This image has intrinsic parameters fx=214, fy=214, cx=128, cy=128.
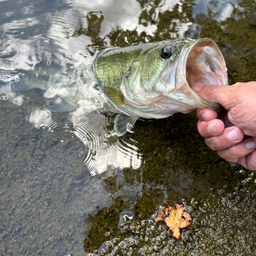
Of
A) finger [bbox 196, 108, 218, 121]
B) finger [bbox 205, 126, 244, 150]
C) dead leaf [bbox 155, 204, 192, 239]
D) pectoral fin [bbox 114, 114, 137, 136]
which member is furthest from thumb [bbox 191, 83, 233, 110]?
dead leaf [bbox 155, 204, 192, 239]

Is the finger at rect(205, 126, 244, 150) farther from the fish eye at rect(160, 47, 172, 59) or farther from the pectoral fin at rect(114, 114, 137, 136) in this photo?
the pectoral fin at rect(114, 114, 137, 136)

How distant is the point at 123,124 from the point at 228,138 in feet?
4.46

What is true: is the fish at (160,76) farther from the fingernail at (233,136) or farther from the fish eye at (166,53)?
the fingernail at (233,136)

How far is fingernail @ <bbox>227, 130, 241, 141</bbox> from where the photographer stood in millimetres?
1950

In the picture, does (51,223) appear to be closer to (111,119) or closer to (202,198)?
(111,119)

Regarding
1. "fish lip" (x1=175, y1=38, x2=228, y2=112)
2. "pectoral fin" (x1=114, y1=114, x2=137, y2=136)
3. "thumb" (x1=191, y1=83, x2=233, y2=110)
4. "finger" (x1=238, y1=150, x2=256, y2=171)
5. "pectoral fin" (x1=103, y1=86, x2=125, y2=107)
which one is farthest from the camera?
"pectoral fin" (x1=114, y1=114, x2=137, y2=136)

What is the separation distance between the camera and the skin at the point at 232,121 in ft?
5.97

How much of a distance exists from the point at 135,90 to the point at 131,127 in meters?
0.72

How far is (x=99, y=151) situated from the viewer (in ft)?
9.67

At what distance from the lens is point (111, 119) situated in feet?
10.2

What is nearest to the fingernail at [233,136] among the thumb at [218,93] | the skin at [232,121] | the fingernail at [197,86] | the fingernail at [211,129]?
the skin at [232,121]

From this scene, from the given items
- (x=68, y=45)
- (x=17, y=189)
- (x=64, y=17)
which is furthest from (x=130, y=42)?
(x=17, y=189)

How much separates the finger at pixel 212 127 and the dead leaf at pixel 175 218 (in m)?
1.04

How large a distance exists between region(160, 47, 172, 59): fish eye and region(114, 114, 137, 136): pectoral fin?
1.08 m
